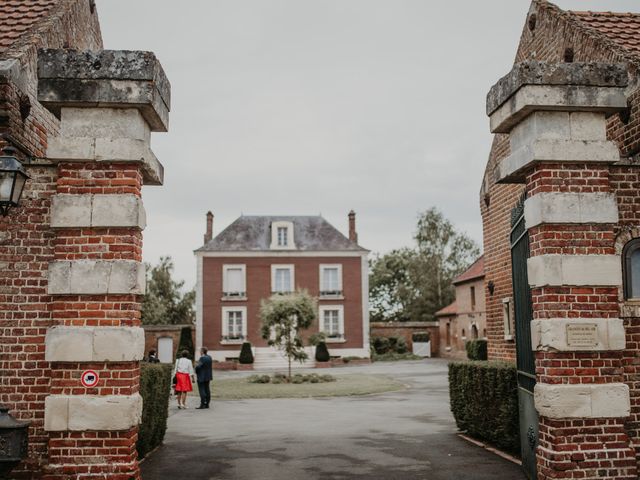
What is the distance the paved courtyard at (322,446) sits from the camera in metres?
8.58

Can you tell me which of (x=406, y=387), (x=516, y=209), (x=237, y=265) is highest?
(x=237, y=265)

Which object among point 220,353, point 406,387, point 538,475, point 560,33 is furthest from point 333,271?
point 538,475

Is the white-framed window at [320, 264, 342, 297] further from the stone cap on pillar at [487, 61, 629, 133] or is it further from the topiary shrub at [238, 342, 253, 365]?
the stone cap on pillar at [487, 61, 629, 133]

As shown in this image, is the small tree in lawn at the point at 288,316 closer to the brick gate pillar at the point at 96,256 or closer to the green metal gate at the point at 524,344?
the green metal gate at the point at 524,344

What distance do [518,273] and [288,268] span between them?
32.5 m

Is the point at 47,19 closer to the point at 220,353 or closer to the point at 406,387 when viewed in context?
the point at 406,387

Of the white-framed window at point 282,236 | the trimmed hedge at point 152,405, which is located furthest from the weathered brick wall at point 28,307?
the white-framed window at point 282,236

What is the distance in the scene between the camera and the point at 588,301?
6.86 m

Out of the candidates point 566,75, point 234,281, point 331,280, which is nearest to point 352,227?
point 331,280

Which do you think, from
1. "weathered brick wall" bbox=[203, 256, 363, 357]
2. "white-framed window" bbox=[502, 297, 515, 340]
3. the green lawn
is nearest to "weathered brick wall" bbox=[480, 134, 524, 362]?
"white-framed window" bbox=[502, 297, 515, 340]

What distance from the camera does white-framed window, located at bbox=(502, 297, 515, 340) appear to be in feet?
37.6

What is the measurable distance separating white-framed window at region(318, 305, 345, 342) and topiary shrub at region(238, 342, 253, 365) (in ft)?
16.6

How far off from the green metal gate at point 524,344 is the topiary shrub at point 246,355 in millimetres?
29551

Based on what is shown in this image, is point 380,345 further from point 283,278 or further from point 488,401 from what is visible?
point 488,401
